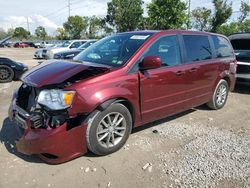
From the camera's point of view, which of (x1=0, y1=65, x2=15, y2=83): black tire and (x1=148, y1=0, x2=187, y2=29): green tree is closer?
(x1=0, y1=65, x2=15, y2=83): black tire

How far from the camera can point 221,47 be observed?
20.5 ft

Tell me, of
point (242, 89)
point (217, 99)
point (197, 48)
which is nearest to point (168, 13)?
point (242, 89)

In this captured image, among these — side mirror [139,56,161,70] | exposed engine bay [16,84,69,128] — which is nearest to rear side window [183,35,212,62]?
side mirror [139,56,161,70]

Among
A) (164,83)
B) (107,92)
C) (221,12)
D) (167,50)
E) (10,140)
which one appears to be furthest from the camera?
(221,12)

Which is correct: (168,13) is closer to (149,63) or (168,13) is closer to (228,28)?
(228,28)

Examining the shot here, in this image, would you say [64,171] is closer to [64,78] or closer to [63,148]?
[63,148]

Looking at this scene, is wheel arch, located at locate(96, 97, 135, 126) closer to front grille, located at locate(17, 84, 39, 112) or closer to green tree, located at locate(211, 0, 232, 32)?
front grille, located at locate(17, 84, 39, 112)

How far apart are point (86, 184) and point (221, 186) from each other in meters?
1.58

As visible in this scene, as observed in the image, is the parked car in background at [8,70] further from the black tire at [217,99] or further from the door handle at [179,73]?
the door handle at [179,73]

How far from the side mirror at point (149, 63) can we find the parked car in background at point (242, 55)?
4797 mm

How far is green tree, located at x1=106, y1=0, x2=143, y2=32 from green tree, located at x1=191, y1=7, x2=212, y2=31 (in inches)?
310

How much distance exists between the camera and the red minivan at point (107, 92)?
3564 millimetres

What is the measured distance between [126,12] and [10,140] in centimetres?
3875

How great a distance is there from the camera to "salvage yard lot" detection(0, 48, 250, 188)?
3.40m
